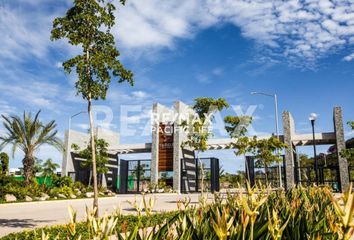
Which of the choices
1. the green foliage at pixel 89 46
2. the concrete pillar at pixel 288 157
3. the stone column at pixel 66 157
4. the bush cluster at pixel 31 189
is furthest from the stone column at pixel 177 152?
the green foliage at pixel 89 46

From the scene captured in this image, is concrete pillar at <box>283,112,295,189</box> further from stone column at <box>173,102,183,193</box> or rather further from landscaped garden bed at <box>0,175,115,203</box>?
landscaped garden bed at <box>0,175,115,203</box>

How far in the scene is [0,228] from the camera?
39.0ft

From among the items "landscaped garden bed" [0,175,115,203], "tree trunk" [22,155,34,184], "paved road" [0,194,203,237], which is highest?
"tree trunk" [22,155,34,184]

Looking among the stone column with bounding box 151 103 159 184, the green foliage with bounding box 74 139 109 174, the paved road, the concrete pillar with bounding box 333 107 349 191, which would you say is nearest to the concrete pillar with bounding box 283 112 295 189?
the concrete pillar with bounding box 333 107 349 191

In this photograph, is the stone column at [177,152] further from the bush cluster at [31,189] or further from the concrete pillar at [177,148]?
the bush cluster at [31,189]

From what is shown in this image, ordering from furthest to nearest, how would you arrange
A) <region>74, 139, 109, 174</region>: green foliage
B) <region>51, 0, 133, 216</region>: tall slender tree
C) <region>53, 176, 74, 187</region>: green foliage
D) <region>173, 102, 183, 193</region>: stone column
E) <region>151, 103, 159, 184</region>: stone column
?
1. <region>151, 103, 159, 184</region>: stone column
2. <region>173, 102, 183, 193</region>: stone column
3. <region>74, 139, 109, 174</region>: green foliage
4. <region>53, 176, 74, 187</region>: green foliage
5. <region>51, 0, 133, 216</region>: tall slender tree

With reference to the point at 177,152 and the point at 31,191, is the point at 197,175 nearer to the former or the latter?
the point at 177,152

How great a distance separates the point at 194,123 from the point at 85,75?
10936 millimetres

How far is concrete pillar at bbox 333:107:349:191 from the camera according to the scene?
3303cm

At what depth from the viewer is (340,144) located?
33.8 metres

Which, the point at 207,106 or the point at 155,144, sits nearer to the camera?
the point at 207,106

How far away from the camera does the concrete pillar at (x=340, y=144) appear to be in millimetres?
33031

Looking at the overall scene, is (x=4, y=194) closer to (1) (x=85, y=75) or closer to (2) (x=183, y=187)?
(1) (x=85, y=75)

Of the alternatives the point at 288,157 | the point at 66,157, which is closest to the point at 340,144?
the point at 288,157
